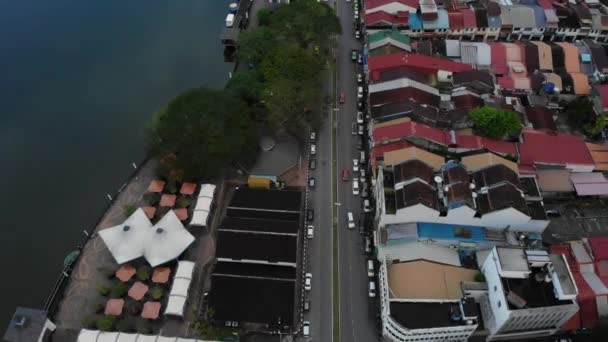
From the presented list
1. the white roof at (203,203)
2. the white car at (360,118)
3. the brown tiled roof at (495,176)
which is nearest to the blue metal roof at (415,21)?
the white car at (360,118)

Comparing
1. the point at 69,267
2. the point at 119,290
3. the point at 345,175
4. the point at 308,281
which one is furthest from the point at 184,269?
the point at 345,175

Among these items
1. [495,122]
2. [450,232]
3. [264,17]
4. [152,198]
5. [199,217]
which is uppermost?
[264,17]

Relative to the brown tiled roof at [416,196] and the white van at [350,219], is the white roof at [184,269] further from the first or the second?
the brown tiled roof at [416,196]

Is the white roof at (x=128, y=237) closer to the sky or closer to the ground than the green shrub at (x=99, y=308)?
closer to the sky

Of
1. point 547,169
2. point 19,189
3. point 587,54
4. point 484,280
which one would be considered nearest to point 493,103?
point 547,169

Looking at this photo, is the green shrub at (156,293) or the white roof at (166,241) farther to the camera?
the white roof at (166,241)

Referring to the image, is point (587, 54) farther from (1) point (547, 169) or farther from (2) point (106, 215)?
(2) point (106, 215)

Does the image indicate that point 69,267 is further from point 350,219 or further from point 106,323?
point 350,219

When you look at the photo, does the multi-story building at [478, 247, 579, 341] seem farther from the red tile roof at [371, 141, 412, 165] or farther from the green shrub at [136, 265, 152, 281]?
the green shrub at [136, 265, 152, 281]
